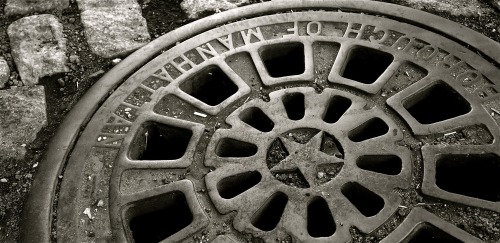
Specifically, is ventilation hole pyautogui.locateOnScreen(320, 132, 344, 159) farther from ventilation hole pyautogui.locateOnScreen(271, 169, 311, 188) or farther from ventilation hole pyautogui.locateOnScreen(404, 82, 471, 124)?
ventilation hole pyautogui.locateOnScreen(404, 82, 471, 124)

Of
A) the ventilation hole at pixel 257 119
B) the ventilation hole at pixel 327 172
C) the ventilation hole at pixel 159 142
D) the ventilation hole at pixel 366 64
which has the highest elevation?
the ventilation hole at pixel 366 64

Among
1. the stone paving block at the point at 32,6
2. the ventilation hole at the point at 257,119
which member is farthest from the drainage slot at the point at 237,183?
the stone paving block at the point at 32,6

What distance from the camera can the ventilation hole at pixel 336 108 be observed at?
1.71 meters

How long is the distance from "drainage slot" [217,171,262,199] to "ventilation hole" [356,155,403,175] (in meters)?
0.33

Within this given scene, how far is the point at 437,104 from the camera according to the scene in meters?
1.76

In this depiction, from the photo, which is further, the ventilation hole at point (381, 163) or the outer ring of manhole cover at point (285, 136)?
the ventilation hole at point (381, 163)

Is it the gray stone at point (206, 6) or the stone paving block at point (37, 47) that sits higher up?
the gray stone at point (206, 6)

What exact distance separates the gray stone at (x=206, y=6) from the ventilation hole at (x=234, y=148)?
0.76 metres

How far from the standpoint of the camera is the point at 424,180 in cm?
146

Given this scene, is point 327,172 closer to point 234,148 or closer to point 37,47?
point 234,148

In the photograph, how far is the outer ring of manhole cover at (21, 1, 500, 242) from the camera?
4.70 feet

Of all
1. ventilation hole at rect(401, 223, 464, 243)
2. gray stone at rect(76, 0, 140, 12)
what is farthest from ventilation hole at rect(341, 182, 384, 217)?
gray stone at rect(76, 0, 140, 12)

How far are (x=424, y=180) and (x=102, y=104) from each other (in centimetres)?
112

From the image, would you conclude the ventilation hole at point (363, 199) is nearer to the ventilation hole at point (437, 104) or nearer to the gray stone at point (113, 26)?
the ventilation hole at point (437, 104)
